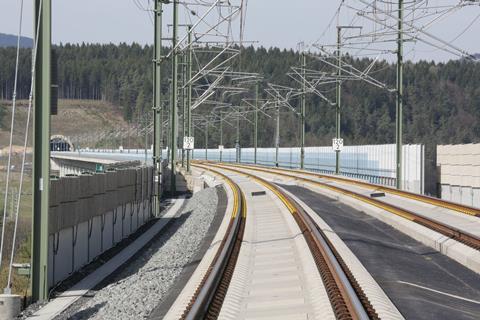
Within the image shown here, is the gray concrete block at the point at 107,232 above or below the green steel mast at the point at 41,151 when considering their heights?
below

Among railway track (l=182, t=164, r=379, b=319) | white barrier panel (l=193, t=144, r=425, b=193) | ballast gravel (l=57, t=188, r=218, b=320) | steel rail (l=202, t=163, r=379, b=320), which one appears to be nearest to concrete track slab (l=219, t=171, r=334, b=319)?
railway track (l=182, t=164, r=379, b=319)

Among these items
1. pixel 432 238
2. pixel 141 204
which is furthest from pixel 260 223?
pixel 141 204

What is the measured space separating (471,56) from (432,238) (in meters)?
9.85

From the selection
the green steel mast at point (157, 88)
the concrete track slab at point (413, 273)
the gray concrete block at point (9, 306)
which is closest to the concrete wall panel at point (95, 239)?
the concrete track slab at point (413, 273)

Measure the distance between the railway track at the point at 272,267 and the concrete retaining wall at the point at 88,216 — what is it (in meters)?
4.07

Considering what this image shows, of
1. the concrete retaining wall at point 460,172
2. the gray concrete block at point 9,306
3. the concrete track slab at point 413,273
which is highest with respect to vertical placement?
the concrete retaining wall at point 460,172

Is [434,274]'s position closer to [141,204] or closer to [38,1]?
[38,1]

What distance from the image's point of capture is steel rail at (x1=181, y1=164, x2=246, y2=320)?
1159 cm

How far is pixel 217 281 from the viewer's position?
14.5 metres

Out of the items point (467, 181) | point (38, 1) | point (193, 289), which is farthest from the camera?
point (467, 181)

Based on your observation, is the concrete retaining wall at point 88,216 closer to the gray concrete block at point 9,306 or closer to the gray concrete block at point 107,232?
the gray concrete block at point 107,232

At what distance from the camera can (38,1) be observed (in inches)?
733

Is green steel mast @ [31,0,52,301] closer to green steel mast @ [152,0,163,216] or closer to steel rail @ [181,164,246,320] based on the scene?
steel rail @ [181,164,246,320]

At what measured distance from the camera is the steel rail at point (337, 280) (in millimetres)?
11000
